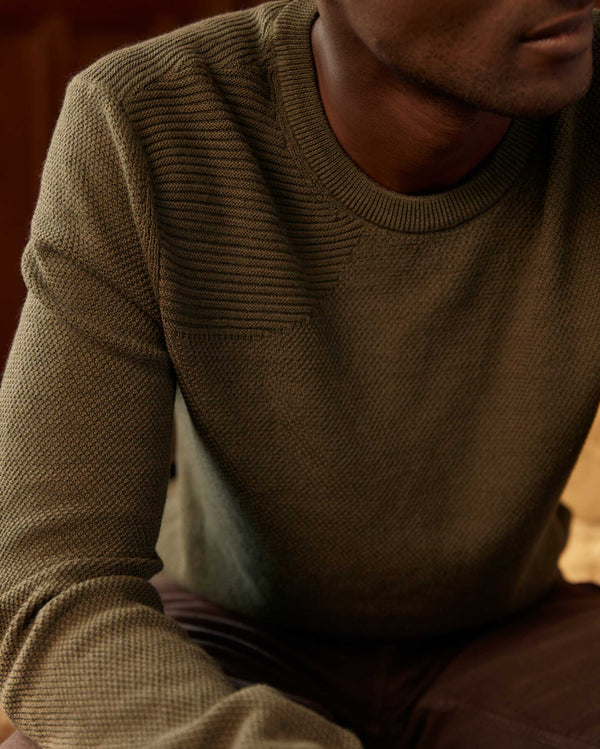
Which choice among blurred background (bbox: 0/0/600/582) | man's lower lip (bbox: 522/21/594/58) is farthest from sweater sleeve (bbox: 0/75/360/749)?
blurred background (bbox: 0/0/600/582)

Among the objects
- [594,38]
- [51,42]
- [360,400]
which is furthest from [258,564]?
[51,42]

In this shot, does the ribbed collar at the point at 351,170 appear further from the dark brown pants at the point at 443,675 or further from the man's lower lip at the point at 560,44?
the dark brown pants at the point at 443,675

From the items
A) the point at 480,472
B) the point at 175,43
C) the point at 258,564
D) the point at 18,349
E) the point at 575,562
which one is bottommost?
the point at 575,562

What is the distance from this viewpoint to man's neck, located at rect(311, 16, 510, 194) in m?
0.86

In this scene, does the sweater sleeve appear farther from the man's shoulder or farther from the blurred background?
the blurred background

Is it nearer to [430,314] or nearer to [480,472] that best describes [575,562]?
[480,472]

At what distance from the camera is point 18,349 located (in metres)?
0.82

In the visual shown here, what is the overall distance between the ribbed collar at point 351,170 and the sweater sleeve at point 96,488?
14 cm

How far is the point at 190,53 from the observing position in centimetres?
88

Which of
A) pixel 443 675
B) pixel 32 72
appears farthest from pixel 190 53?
pixel 32 72

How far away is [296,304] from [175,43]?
24 cm

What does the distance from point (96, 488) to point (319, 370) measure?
211mm

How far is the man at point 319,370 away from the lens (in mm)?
765

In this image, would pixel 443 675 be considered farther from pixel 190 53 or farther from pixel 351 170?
pixel 190 53
